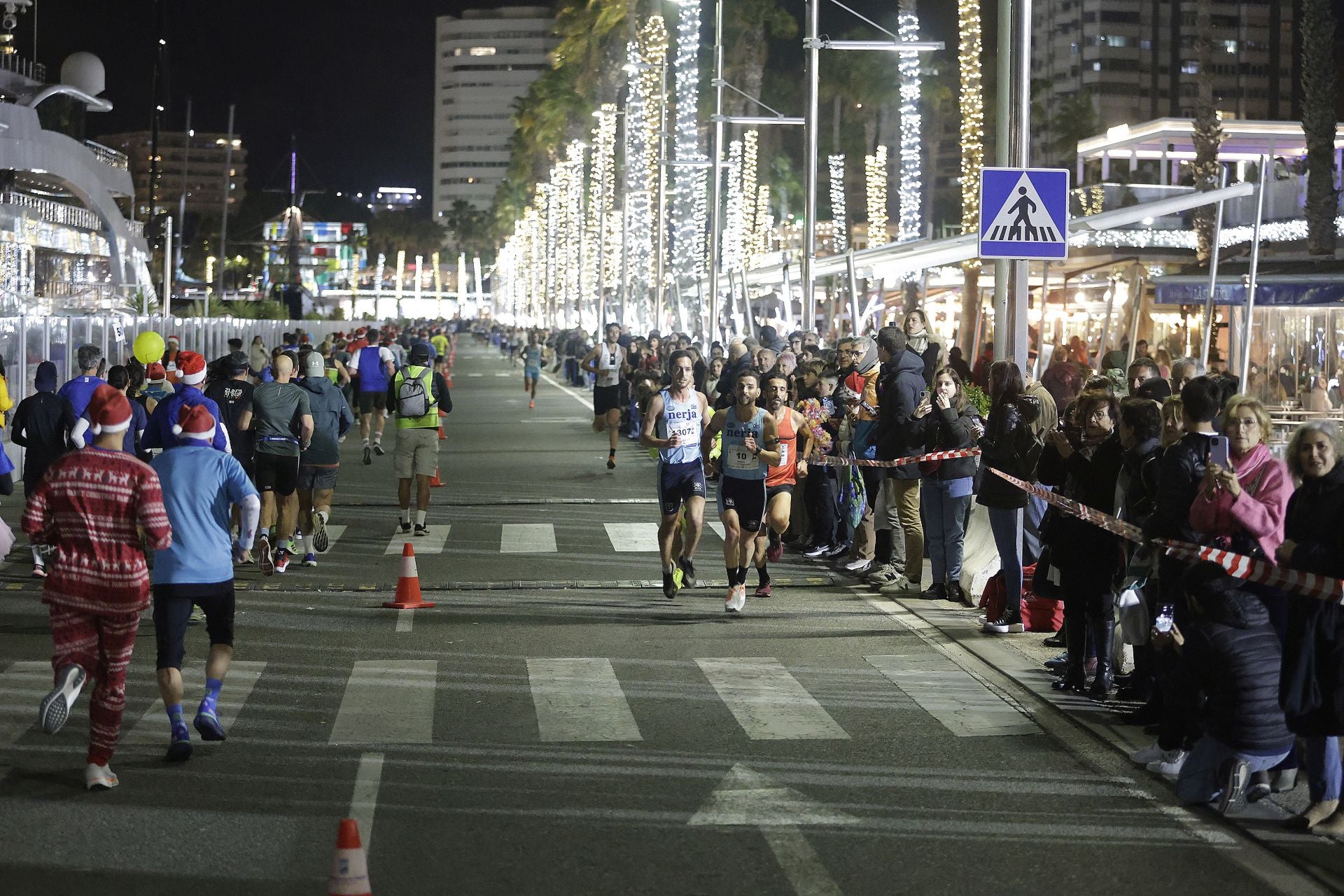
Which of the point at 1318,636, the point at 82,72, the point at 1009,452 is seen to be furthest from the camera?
the point at 82,72

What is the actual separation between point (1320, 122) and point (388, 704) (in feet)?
105

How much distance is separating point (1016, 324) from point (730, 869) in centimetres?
809

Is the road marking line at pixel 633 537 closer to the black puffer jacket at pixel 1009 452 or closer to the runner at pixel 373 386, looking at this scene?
the black puffer jacket at pixel 1009 452

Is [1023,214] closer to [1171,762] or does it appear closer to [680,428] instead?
[680,428]

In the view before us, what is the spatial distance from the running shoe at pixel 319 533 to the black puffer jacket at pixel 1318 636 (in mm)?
10038

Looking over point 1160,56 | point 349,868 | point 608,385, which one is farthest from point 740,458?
point 1160,56

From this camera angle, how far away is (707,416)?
1426 cm

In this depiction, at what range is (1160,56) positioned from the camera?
497 ft

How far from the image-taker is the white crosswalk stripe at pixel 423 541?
1617 centimetres

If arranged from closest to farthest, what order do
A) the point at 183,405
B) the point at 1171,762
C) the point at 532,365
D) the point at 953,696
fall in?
1. the point at 1171,762
2. the point at 953,696
3. the point at 183,405
4. the point at 532,365

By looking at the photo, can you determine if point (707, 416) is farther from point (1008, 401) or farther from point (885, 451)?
point (1008, 401)

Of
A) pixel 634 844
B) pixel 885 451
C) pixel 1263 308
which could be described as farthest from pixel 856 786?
pixel 1263 308

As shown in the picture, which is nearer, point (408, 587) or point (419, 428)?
point (408, 587)

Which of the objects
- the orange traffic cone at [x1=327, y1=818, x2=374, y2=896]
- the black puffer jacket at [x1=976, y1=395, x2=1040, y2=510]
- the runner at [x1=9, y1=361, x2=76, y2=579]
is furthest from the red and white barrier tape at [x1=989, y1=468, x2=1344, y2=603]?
the runner at [x1=9, y1=361, x2=76, y2=579]
